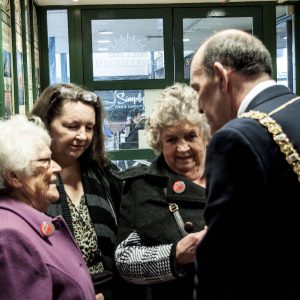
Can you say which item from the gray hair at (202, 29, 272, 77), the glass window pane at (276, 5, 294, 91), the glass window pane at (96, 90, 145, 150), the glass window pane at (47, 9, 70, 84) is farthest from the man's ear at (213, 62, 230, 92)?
the glass window pane at (276, 5, 294, 91)

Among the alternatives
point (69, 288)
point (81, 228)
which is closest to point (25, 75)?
point (81, 228)

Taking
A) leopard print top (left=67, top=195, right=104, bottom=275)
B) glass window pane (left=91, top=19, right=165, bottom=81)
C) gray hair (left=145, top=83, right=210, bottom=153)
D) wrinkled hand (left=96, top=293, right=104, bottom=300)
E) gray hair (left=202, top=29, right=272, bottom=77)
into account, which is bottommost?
wrinkled hand (left=96, top=293, right=104, bottom=300)

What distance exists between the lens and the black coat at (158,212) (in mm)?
1866

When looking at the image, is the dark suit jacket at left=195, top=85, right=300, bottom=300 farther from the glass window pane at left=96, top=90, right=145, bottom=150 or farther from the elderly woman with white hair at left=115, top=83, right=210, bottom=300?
the glass window pane at left=96, top=90, right=145, bottom=150

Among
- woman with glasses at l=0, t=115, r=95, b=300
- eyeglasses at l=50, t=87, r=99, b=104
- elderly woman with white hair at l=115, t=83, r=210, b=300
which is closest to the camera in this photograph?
woman with glasses at l=0, t=115, r=95, b=300

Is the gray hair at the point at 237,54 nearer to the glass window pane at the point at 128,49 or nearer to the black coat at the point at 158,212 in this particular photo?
the black coat at the point at 158,212

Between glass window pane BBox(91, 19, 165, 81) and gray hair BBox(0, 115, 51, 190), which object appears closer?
gray hair BBox(0, 115, 51, 190)

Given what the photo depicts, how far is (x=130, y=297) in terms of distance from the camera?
2.00m

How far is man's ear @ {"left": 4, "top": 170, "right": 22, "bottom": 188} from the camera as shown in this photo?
5.56ft

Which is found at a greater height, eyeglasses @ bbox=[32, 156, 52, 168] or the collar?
the collar

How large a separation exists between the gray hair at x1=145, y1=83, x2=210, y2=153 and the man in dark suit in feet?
2.77

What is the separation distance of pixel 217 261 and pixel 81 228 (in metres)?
1.10

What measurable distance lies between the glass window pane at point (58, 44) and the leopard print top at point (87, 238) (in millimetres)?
3420

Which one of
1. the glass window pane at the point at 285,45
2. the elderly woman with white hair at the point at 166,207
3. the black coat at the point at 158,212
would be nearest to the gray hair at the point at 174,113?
the elderly woman with white hair at the point at 166,207
